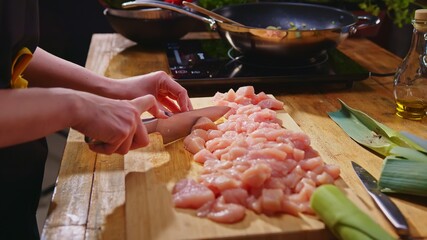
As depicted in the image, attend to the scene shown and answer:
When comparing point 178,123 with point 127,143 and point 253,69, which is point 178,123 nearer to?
point 127,143

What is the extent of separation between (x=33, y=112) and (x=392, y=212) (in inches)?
29.5

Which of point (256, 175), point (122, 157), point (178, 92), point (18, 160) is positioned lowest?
point (18, 160)

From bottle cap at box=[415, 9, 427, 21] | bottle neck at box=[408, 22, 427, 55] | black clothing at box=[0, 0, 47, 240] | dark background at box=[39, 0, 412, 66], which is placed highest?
bottle cap at box=[415, 9, 427, 21]

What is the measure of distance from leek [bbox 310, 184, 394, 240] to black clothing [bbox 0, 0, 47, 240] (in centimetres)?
74

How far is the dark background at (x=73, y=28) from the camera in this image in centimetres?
308

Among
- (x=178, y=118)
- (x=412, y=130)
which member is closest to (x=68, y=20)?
(x=178, y=118)

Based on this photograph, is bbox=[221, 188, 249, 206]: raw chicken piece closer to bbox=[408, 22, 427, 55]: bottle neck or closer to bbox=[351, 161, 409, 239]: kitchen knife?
bbox=[351, 161, 409, 239]: kitchen knife

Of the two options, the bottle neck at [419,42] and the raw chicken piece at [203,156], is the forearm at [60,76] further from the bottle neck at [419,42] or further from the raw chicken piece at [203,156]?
the bottle neck at [419,42]

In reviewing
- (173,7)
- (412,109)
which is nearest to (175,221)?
(412,109)

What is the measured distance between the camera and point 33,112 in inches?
40.4

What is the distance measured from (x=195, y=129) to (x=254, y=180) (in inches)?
13.0

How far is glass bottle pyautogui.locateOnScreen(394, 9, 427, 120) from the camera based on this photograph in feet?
5.23

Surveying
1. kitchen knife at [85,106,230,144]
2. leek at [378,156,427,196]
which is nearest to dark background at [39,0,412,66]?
kitchen knife at [85,106,230,144]

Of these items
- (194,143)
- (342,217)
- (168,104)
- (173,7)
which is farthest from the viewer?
(173,7)
